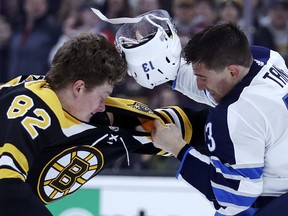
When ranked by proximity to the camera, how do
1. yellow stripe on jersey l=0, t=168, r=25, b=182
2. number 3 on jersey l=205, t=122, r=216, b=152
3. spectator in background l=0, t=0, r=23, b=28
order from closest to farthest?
yellow stripe on jersey l=0, t=168, r=25, b=182 < number 3 on jersey l=205, t=122, r=216, b=152 < spectator in background l=0, t=0, r=23, b=28

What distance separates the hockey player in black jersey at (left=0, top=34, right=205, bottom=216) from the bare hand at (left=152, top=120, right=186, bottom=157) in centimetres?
9

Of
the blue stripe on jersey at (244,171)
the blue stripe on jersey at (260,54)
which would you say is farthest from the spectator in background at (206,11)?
the blue stripe on jersey at (244,171)

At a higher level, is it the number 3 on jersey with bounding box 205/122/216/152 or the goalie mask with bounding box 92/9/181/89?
the goalie mask with bounding box 92/9/181/89

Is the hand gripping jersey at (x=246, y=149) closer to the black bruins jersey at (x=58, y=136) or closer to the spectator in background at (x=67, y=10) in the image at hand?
the black bruins jersey at (x=58, y=136)

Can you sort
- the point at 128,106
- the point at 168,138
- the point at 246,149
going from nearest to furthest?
the point at 246,149, the point at 168,138, the point at 128,106

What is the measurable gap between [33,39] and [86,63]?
115 inches

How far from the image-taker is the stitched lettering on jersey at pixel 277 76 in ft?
9.41

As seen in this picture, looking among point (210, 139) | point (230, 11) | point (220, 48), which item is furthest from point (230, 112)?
point (230, 11)

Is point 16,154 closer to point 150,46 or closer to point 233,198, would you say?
point 150,46

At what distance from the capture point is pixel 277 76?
2.91 m

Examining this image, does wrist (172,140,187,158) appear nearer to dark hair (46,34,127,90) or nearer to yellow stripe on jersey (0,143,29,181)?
dark hair (46,34,127,90)

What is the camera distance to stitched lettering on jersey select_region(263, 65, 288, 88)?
287 cm

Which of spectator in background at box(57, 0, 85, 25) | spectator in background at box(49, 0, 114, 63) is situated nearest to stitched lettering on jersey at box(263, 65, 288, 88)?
spectator in background at box(49, 0, 114, 63)

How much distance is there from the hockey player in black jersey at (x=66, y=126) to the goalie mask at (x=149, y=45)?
0.20 feet
